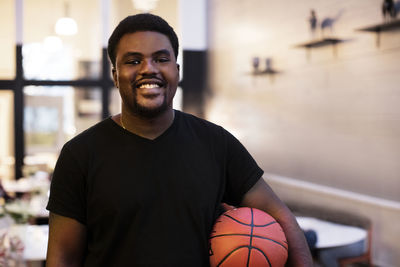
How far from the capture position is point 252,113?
20.4ft

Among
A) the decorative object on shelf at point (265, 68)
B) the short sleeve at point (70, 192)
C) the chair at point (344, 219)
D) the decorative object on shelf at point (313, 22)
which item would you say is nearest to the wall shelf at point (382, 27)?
the decorative object on shelf at point (313, 22)

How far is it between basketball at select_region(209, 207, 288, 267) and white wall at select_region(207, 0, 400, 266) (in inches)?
106

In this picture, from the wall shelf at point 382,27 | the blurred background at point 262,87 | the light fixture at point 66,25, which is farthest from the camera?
the light fixture at point 66,25

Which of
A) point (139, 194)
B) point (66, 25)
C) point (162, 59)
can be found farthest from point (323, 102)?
point (66, 25)

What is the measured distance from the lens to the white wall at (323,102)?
389cm

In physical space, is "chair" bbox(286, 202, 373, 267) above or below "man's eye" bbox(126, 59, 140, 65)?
below

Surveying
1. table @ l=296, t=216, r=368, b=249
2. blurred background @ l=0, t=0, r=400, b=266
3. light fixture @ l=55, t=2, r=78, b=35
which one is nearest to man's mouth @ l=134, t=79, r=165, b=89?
blurred background @ l=0, t=0, r=400, b=266

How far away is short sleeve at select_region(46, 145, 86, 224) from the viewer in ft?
4.06

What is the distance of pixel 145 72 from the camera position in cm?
126

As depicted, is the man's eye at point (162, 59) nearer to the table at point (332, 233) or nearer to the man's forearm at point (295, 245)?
the man's forearm at point (295, 245)

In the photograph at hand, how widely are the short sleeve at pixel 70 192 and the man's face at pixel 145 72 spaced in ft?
0.68

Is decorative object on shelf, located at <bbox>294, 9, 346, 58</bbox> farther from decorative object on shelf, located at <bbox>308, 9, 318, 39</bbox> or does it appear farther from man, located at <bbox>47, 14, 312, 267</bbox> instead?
man, located at <bbox>47, 14, 312, 267</bbox>

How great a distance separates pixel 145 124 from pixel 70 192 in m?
0.26

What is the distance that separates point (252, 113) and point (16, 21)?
12.6ft
